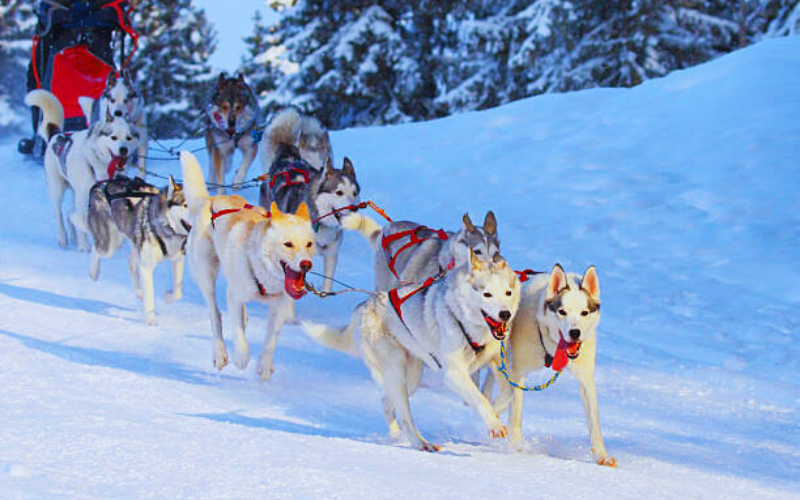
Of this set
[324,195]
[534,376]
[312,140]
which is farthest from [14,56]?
[534,376]

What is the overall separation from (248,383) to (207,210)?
1.00 metres

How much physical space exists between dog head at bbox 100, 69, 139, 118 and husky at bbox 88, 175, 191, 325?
171 cm

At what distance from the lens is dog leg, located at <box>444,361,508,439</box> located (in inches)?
127

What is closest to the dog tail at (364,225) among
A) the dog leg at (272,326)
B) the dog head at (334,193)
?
the dog head at (334,193)

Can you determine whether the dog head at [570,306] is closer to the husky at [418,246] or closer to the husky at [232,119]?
the husky at [418,246]

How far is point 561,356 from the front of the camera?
331 centimetres

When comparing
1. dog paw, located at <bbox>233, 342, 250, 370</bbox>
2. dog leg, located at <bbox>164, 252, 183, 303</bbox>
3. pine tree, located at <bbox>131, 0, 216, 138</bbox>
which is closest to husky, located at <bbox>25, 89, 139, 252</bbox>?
dog leg, located at <bbox>164, 252, 183, 303</bbox>

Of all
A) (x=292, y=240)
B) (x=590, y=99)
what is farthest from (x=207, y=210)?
(x=590, y=99)

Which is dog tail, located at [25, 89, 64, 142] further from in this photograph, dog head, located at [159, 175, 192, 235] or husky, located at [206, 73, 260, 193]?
dog head, located at [159, 175, 192, 235]

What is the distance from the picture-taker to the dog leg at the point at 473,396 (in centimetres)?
323

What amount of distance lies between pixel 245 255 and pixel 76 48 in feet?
19.7

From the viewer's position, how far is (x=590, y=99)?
10547 mm

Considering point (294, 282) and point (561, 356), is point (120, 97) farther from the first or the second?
point (561, 356)

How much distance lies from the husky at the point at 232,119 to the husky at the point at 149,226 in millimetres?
2139
